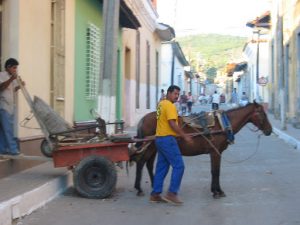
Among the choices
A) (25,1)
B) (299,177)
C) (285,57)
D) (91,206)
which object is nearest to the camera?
(91,206)

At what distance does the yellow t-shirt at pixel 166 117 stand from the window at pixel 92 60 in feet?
23.2

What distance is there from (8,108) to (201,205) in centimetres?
352

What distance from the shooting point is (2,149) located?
30.8ft

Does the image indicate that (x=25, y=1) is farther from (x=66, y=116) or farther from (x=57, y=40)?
(x=66, y=116)

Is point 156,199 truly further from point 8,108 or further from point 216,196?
point 8,108

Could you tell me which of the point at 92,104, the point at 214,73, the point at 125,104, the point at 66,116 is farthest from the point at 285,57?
the point at 214,73

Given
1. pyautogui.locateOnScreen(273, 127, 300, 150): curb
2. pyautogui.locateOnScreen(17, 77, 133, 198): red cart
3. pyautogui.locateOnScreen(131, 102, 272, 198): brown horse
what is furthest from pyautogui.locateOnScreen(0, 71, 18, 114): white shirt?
pyautogui.locateOnScreen(273, 127, 300, 150): curb

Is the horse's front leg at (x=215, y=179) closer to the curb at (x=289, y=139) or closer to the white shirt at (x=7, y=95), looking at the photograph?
the white shirt at (x=7, y=95)

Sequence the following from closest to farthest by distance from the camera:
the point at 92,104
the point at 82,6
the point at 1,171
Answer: the point at 1,171 → the point at 82,6 → the point at 92,104

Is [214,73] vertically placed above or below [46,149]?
above

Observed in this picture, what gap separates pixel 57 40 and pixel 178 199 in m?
5.38

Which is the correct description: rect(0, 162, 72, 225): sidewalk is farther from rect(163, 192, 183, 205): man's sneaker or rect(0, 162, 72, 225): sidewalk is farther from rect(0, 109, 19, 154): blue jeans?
rect(163, 192, 183, 205): man's sneaker

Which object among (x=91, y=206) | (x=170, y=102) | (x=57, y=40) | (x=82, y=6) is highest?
(x=82, y=6)

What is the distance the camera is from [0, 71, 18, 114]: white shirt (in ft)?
30.0
